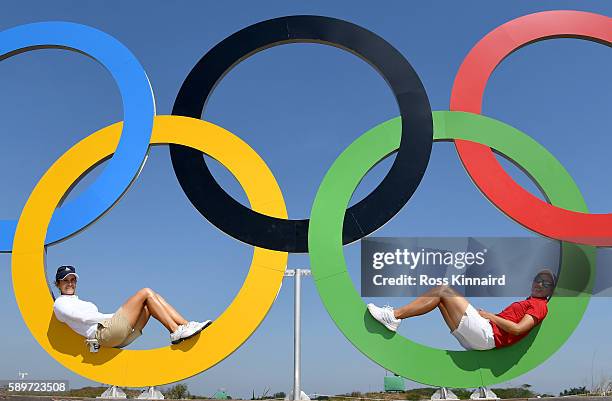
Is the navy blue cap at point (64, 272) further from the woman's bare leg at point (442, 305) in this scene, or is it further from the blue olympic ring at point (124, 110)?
the woman's bare leg at point (442, 305)

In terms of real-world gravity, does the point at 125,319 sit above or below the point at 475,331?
above

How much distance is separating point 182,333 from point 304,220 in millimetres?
1960

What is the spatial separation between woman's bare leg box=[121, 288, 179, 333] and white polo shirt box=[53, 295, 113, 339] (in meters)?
0.26

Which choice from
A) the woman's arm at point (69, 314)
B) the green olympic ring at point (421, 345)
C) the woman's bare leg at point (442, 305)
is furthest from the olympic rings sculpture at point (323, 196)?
the woman's bare leg at point (442, 305)

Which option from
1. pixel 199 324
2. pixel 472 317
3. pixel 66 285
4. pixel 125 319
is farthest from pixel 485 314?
pixel 66 285

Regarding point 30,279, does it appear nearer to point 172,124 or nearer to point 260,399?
point 172,124

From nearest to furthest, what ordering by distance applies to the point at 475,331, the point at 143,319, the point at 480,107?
the point at 475,331 < the point at 143,319 < the point at 480,107

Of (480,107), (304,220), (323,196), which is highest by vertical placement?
(480,107)

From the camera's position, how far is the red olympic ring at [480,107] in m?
8.80

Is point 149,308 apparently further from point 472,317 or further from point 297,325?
point 472,317

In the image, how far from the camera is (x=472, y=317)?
828 centimetres

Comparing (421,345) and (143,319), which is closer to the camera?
(421,345)

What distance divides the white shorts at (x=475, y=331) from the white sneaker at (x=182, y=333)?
302cm

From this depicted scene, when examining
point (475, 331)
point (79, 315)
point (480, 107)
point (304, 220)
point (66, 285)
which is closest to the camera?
point (475, 331)
